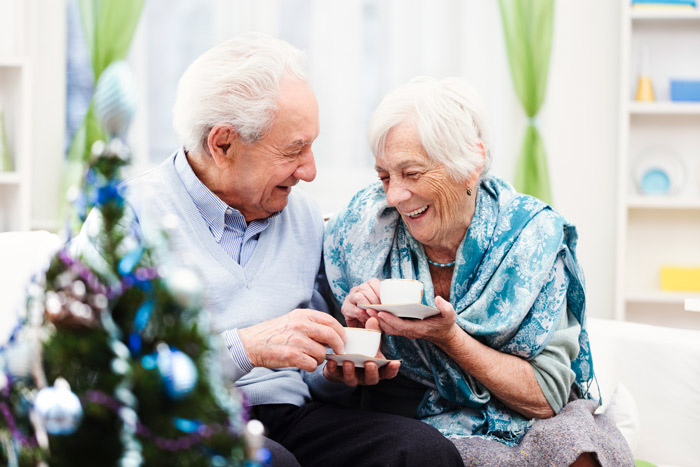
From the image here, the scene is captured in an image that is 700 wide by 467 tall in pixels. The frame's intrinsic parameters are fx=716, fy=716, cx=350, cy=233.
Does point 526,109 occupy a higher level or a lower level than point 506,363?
higher

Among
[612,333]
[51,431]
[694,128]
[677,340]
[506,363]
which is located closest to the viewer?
[51,431]

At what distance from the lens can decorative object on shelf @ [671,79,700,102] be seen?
12.0 ft

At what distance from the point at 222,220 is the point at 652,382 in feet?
4.10

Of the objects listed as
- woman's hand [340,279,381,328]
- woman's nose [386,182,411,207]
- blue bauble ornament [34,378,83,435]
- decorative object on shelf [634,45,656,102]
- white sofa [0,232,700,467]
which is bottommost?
white sofa [0,232,700,467]

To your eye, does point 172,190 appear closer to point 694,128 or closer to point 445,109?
point 445,109

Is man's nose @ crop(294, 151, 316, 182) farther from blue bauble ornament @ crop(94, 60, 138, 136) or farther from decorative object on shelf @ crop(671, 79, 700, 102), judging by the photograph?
decorative object on shelf @ crop(671, 79, 700, 102)

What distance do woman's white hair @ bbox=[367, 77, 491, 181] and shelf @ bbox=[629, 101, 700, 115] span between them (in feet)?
7.40

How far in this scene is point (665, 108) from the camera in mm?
3609

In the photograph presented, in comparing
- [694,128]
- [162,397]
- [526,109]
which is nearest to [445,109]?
[162,397]

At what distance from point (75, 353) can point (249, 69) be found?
1141 millimetres

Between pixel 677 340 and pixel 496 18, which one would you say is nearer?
pixel 677 340

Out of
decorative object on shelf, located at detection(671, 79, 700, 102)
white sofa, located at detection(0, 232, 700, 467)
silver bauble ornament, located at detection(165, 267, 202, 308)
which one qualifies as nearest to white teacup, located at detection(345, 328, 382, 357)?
white sofa, located at detection(0, 232, 700, 467)

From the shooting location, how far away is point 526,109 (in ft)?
12.7

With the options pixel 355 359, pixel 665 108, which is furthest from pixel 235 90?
pixel 665 108
